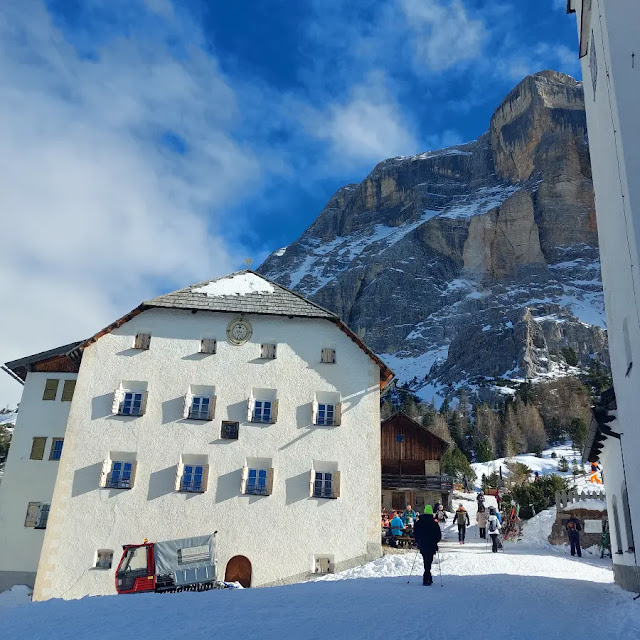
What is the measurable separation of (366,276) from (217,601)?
179993mm

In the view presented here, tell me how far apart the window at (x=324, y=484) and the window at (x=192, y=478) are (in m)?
4.30

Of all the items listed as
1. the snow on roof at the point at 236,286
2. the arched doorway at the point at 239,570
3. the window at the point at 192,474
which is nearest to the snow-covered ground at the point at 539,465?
the snow on roof at the point at 236,286

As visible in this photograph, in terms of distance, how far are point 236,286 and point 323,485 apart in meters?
9.62

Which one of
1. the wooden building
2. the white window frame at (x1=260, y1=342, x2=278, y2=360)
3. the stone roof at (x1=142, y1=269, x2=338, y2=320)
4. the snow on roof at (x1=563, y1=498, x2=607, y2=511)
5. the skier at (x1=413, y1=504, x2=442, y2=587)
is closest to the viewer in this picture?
the skier at (x1=413, y1=504, x2=442, y2=587)

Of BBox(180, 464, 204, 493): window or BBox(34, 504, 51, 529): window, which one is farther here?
BBox(34, 504, 51, 529): window

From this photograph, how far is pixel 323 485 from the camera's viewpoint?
78.4ft

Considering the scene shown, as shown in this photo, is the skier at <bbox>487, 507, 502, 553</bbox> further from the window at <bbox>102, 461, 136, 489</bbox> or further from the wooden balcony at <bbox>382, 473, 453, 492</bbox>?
the window at <bbox>102, 461, 136, 489</bbox>

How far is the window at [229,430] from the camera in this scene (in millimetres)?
24359

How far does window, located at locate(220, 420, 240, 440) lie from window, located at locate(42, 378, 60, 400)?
8.90 m

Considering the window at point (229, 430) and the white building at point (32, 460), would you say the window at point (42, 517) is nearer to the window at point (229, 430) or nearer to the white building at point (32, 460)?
the white building at point (32, 460)

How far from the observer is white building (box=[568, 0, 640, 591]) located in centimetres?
1103

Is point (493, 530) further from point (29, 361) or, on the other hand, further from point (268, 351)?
point (29, 361)

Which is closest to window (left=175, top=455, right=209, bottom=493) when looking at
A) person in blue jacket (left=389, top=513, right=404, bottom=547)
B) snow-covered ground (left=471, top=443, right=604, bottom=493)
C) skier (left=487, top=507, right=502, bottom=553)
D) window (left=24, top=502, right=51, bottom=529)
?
window (left=24, top=502, right=51, bottom=529)

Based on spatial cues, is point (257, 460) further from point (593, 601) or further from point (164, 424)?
point (593, 601)
